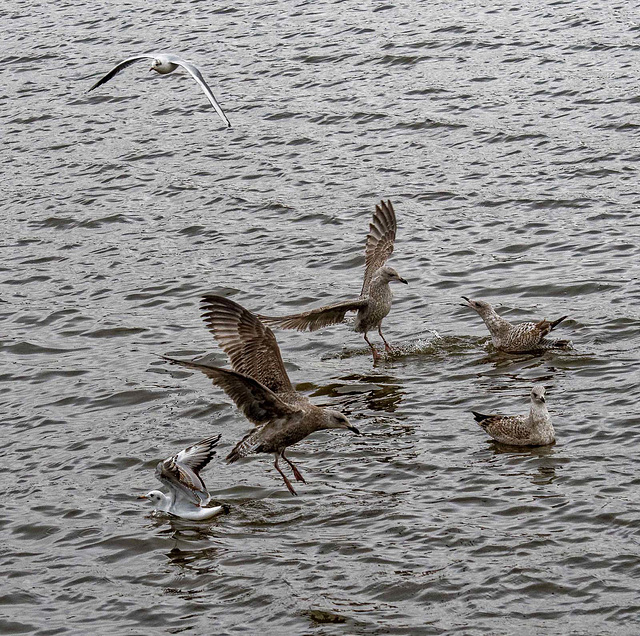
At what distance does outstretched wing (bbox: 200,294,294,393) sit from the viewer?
1034 centimetres

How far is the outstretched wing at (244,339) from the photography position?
1034cm

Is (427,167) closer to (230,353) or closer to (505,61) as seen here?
(505,61)

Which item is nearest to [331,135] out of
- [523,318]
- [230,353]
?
[523,318]

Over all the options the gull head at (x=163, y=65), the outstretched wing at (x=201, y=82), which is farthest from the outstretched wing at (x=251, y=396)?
the gull head at (x=163, y=65)

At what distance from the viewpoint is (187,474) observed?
32.4 feet

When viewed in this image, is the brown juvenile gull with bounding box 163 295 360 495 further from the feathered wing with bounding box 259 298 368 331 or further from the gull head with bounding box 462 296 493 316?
the gull head with bounding box 462 296 493 316

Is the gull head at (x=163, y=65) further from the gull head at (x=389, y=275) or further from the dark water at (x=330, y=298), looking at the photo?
the gull head at (x=389, y=275)

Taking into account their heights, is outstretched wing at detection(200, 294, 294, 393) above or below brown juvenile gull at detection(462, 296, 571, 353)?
above

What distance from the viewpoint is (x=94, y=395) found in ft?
40.7

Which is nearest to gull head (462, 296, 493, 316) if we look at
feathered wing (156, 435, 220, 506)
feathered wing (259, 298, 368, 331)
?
feathered wing (259, 298, 368, 331)

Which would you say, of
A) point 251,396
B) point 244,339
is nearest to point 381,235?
point 244,339

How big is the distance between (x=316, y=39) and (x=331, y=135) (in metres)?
5.12

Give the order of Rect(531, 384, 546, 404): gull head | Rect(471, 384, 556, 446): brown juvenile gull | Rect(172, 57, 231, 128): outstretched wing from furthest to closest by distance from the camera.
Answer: Rect(172, 57, 231, 128): outstretched wing → Rect(531, 384, 546, 404): gull head → Rect(471, 384, 556, 446): brown juvenile gull

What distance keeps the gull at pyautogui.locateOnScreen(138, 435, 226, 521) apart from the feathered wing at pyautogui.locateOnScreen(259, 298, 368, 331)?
2770mm
